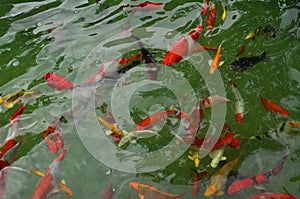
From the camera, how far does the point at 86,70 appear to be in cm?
448

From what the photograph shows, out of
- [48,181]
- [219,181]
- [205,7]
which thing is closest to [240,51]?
[205,7]

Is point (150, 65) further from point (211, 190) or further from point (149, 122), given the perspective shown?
point (211, 190)

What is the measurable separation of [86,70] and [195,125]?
5.04ft

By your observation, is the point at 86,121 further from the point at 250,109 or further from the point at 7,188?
the point at 250,109

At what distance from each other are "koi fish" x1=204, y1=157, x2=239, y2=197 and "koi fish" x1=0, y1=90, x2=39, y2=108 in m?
2.29

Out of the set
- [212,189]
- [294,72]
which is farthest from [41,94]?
[294,72]

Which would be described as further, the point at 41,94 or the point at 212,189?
the point at 41,94

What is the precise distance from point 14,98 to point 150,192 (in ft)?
6.64

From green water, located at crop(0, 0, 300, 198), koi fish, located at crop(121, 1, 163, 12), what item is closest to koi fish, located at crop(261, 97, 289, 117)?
green water, located at crop(0, 0, 300, 198)

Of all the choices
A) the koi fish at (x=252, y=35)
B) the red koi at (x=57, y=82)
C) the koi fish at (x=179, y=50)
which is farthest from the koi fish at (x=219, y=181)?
the red koi at (x=57, y=82)

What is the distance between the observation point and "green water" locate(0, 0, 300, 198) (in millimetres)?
3525

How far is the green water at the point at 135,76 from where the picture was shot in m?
3.53

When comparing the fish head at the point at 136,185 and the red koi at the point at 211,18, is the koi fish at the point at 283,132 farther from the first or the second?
the red koi at the point at 211,18

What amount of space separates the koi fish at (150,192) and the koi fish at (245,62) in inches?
66.5
